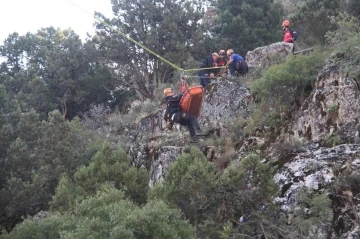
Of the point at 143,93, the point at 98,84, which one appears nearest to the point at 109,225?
the point at 143,93

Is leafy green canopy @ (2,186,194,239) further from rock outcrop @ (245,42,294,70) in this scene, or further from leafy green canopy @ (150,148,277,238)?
rock outcrop @ (245,42,294,70)

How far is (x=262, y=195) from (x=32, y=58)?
2501 cm

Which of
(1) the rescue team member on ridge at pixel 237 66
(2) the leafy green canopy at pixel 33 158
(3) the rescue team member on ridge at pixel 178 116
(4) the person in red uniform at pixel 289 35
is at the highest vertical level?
(4) the person in red uniform at pixel 289 35

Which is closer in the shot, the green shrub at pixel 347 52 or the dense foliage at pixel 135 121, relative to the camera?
the dense foliage at pixel 135 121

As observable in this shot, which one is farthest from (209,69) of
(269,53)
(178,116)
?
(178,116)

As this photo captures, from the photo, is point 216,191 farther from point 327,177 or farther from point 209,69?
point 209,69

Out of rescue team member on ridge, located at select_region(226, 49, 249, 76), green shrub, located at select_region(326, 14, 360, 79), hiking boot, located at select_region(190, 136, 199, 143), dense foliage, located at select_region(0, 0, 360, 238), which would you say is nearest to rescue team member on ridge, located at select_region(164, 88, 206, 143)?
hiking boot, located at select_region(190, 136, 199, 143)

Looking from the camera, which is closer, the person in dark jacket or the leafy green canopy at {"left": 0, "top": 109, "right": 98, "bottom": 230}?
the leafy green canopy at {"left": 0, "top": 109, "right": 98, "bottom": 230}

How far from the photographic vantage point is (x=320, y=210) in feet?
23.2

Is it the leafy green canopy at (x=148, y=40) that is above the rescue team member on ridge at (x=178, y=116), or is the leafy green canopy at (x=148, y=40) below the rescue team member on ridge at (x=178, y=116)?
above

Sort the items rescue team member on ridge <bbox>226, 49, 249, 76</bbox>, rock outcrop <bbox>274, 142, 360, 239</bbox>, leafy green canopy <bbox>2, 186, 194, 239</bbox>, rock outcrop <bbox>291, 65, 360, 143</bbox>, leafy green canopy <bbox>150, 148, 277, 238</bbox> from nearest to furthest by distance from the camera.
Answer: leafy green canopy <bbox>2, 186, 194, 239</bbox>
rock outcrop <bbox>274, 142, 360, 239</bbox>
leafy green canopy <bbox>150, 148, 277, 238</bbox>
rock outcrop <bbox>291, 65, 360, 143</bbox>
rescue team member on ridge <bbox>226, 49, 249, 76</bbox>

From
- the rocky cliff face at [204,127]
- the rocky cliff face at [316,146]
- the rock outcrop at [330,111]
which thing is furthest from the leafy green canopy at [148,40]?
the rock outcrop at [330,111]

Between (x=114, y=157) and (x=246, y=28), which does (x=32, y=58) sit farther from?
(x=114, y=157)

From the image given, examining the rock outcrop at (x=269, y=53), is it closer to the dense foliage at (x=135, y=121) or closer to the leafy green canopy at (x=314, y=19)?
the dense foliage at (x=135, y=121)
